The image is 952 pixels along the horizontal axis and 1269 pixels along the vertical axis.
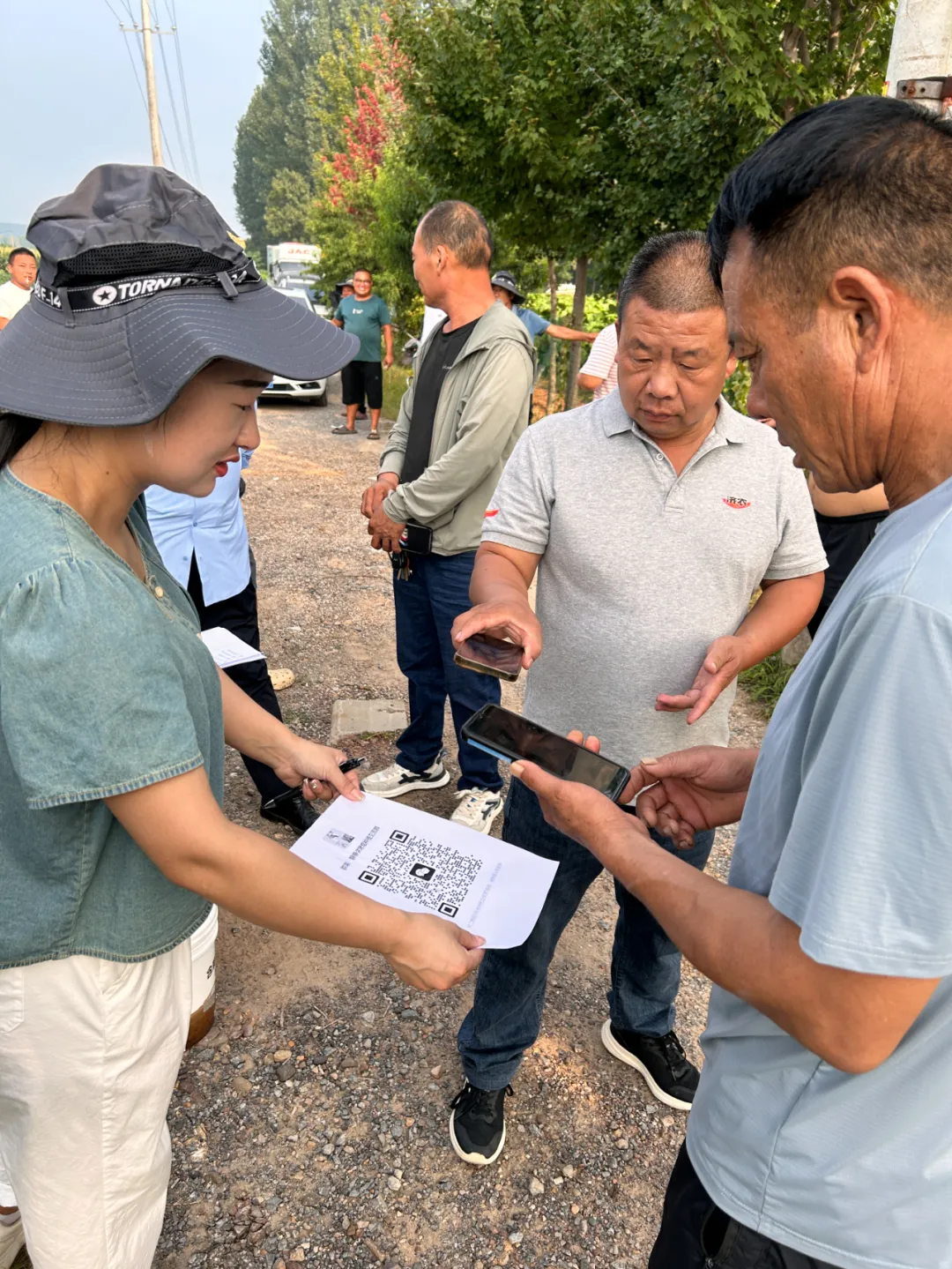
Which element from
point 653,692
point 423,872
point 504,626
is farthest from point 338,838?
point 653,692

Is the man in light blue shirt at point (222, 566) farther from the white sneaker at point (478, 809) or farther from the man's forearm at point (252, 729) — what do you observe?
the man's forearm at point (252, 729)

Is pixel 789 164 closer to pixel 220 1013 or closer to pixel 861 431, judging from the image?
pixel 861 431

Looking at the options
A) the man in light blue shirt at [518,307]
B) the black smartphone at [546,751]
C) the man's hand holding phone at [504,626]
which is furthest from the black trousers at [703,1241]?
the man in light blue shirt at [518,307]

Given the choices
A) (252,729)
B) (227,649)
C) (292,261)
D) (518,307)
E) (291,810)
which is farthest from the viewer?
(292,261)

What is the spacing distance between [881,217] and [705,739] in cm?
146

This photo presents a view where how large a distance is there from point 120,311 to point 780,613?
64.2 inches

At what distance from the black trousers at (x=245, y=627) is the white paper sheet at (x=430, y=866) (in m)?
1.49

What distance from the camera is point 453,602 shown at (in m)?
3.42

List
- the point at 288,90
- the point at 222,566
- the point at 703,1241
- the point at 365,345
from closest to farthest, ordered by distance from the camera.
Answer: the point at 703,1241 → the point at 222,566 → the point at 365,345 → the point at 288,90

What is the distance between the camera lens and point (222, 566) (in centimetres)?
314

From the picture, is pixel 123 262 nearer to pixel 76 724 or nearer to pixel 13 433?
pixel 13 433

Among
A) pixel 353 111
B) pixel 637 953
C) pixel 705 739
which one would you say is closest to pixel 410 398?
pixel 705 739

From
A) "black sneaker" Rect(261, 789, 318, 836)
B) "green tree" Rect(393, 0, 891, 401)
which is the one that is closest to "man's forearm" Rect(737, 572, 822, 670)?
"black sneaker" Rect(261, 789, 318, 836)

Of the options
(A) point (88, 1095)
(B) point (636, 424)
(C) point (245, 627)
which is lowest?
(C) point (245, 627)
